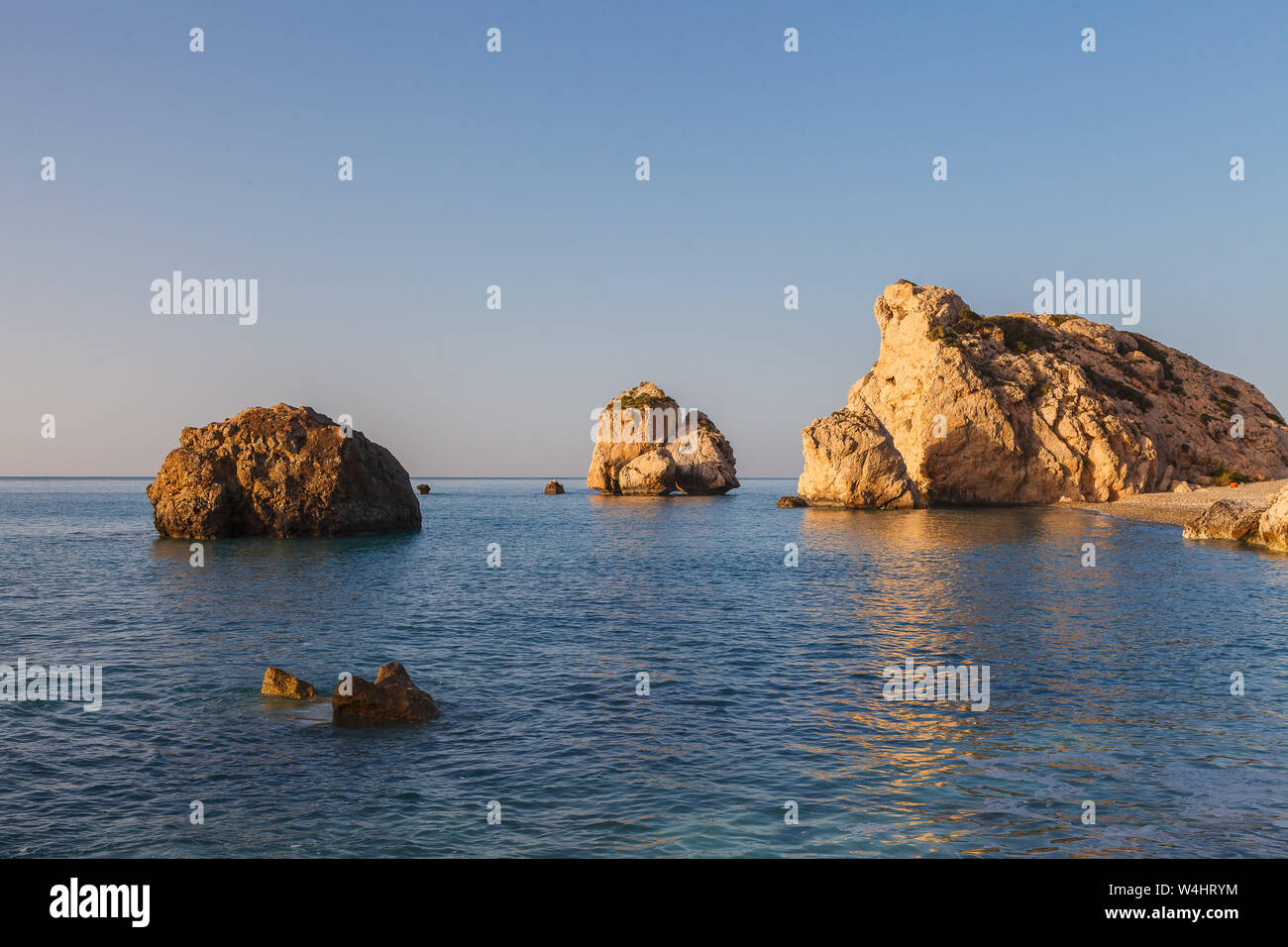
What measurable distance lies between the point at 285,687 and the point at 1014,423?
97.6 meters

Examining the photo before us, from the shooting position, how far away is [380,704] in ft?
54.4

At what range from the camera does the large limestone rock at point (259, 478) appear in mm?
57031

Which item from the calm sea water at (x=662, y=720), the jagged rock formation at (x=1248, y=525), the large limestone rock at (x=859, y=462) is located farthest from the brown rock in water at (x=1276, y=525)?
the large limestone rock at (x=859, y=462)

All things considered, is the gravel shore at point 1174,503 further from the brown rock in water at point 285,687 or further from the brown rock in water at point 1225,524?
the brown rock in water at point 285,687

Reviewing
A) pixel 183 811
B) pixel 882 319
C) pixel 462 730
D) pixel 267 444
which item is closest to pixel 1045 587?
pixel 462 730

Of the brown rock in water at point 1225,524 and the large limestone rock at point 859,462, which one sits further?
the large limestone rock at point 859,462

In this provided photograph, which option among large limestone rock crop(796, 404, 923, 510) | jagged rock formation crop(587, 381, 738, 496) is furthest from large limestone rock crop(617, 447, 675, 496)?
large limestone rock crop(796, 404, 923, 510)

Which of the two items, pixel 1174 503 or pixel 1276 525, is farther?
pixel 1174 503

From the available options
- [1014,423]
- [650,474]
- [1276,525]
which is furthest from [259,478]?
[650,474]

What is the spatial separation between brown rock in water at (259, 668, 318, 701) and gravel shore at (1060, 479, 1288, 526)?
69059 millimetres

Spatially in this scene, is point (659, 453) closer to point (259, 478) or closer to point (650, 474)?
point (650, 474)

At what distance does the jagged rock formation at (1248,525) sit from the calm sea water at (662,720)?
1300cm

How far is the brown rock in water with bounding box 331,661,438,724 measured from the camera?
654 inches

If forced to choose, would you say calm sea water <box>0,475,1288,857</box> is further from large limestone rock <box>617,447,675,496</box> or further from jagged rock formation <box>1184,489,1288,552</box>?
large limestone rock <box>617,447,675,496</box>
